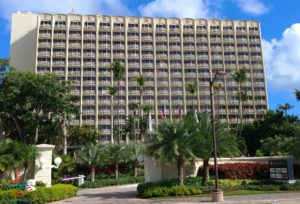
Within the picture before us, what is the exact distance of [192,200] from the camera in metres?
23.9

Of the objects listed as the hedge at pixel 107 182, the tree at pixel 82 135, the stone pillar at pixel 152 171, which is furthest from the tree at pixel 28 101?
the tree at pixel 82 135

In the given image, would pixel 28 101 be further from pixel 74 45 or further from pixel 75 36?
pixel 75 36

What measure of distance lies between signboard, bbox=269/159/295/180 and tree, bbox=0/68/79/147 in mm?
31225

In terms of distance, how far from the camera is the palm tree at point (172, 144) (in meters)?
26.8

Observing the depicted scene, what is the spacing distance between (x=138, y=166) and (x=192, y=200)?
2977cm

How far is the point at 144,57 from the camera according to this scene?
4220 inches

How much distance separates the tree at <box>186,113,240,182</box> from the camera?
27891 mm

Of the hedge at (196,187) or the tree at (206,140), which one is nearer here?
the hedge at (196,187)

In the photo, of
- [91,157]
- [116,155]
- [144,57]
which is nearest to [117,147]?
[116,155]

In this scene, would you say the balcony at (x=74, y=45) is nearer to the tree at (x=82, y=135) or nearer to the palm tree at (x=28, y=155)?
the tree at (x=82, y=135)

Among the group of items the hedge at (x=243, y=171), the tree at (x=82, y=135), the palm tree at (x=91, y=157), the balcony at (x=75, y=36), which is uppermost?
the balcony at (x=75, y=36)

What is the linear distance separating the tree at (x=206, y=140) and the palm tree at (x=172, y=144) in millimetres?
801

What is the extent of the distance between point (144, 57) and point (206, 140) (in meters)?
80.6

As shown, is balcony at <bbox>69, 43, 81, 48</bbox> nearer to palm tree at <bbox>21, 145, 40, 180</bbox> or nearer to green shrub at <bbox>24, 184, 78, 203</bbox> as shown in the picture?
palm tree at <bbox>21, 145, 40, 180</bbox>
